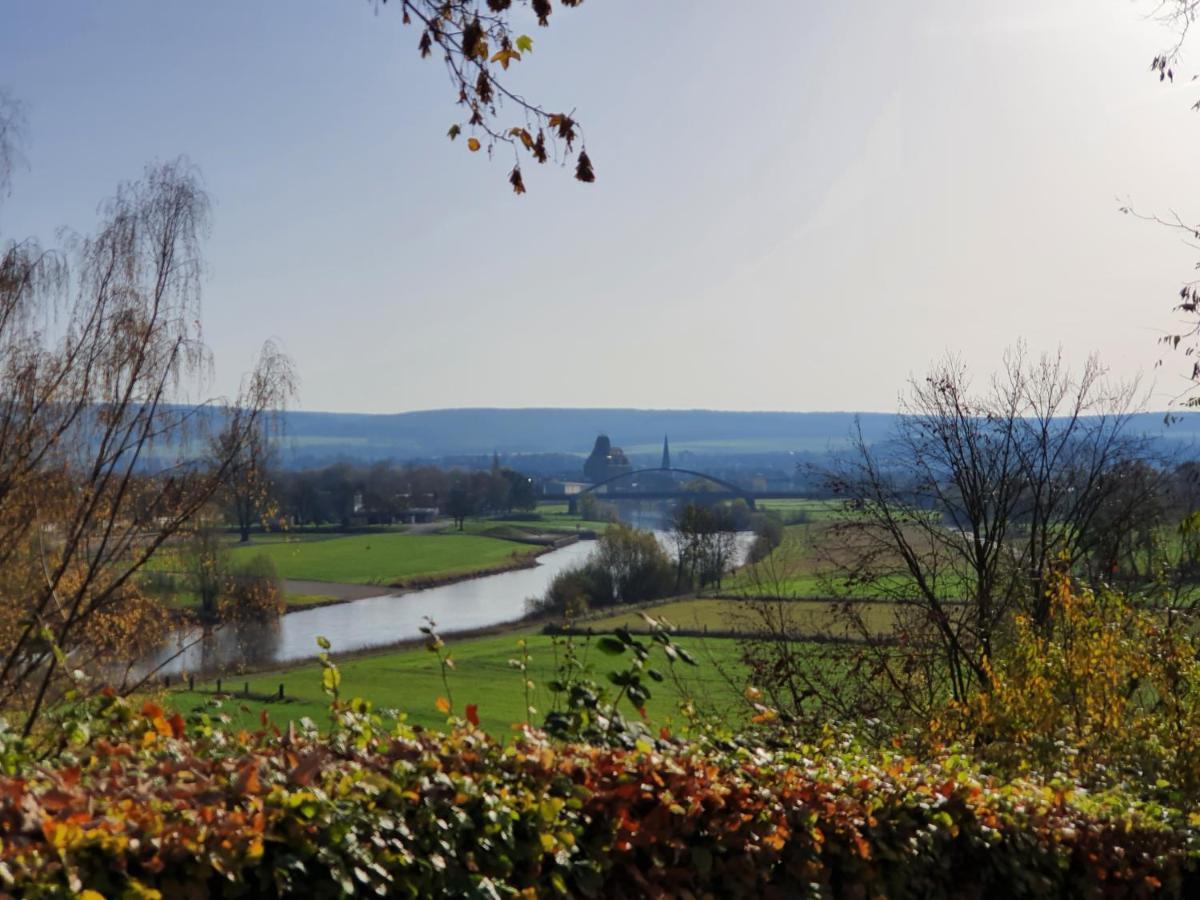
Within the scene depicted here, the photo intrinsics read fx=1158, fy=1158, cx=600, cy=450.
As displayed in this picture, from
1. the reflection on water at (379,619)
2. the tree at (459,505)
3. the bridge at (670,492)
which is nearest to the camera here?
the reflection on water at (379,619)

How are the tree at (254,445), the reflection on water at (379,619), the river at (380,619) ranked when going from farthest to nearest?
the reflection on water at (379,619) → the river at (380,619) → the tree at (254,445)

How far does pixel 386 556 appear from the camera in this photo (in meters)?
57.4

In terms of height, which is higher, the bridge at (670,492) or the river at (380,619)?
the bridge at (670,492)

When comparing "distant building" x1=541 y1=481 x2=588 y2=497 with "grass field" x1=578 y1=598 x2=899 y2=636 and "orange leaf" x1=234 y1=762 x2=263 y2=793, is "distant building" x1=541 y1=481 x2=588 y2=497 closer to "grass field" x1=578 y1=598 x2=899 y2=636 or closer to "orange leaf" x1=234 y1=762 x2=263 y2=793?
"grass field" x1=578 y1=598 x2=899 y2=636

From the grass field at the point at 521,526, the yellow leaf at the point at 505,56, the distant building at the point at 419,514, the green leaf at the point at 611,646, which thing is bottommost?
the grass field at the point at 521,526

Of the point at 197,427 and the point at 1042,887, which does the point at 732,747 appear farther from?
the point at 197,427

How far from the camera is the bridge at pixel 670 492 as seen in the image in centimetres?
6719

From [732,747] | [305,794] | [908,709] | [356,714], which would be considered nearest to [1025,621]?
[908,709]

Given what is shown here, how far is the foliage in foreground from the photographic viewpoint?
2.43 meters

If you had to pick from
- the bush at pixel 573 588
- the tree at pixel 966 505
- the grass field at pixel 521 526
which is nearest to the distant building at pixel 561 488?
A: the grass field at pixel 521 526

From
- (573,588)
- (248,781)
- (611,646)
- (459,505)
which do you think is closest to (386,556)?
(459,505)

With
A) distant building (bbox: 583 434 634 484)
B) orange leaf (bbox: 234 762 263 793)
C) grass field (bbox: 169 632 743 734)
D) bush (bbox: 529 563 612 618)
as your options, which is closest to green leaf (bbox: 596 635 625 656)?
orange leaf (bbox: 234 762 263 793)

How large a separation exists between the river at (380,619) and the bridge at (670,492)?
12.5 meters

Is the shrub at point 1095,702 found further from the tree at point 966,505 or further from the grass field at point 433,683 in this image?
the grass field at point 433,683
